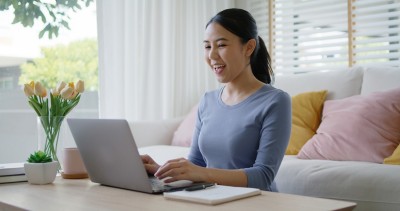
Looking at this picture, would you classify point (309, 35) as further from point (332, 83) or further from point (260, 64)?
point (260, 64)

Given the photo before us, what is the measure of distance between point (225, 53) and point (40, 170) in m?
0.69

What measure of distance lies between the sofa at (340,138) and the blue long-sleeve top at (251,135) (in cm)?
49

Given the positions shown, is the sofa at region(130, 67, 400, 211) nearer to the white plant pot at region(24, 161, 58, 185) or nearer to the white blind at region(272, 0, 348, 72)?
the white blind at region(272, 0, 348, 72)

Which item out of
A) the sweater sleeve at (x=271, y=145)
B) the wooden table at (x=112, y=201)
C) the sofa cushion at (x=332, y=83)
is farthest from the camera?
the sofa cushion at (x=332, y=83)

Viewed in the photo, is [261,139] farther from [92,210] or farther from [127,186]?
[92,210]

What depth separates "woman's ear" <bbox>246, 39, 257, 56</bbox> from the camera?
1.73 meters

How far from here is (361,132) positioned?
2.32m

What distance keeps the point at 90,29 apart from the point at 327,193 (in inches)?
91.2

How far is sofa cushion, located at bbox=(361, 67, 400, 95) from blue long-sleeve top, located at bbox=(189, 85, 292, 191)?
3.72 ft

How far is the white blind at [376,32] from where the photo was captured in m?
3.14

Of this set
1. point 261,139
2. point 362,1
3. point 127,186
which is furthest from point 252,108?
point 362,1

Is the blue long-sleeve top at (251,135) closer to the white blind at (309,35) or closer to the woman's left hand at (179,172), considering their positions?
the woman's left hand at (179,172)

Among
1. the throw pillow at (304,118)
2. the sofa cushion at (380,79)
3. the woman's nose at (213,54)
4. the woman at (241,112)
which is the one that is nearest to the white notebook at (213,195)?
the woman at (241,112)

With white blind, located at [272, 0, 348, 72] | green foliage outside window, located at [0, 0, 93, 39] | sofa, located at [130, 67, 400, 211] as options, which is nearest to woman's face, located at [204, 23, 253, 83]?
sofa, located at [130, 67, 400, 211]
